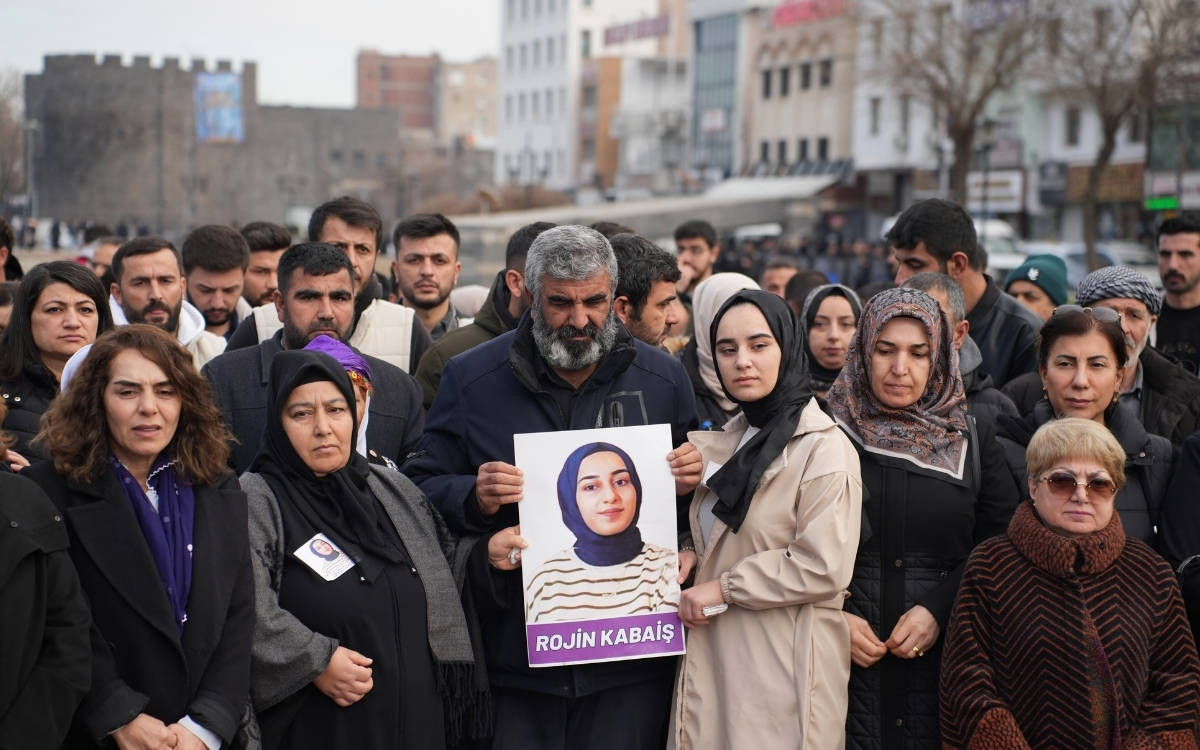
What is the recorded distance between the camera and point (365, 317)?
6633 mm

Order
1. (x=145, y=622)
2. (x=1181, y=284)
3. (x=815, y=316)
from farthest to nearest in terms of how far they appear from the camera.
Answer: (x=1181, y=284) < (x=815, y=316) < (x=145, y=622)

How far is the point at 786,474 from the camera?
Result: 14.3 ft

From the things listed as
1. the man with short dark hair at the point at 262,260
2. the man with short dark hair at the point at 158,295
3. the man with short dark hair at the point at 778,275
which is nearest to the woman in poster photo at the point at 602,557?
the man with short dark hair at the point at 158,295

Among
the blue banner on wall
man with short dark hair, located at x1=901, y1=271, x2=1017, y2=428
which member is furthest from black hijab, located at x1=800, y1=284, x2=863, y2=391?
the blue banner on wall

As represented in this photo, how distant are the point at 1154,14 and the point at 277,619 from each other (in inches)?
1482

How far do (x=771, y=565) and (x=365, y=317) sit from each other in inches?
120

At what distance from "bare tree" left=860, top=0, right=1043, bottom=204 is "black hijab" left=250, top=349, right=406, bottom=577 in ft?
124

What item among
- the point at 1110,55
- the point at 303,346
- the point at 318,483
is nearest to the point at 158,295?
the point at 303,346

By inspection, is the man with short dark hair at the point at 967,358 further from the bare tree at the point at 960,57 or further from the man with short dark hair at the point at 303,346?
the bare tree at the point at 960,57

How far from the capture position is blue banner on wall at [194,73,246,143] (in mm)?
87188

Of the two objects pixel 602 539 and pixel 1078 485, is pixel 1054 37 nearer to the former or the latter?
pixel 1078 485

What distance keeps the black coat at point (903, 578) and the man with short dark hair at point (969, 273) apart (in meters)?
2.28

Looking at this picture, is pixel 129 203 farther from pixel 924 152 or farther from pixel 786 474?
pixel 786 474

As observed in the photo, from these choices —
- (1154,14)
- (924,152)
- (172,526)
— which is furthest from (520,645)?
(924,152)
